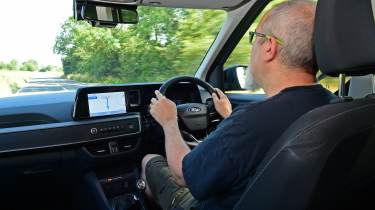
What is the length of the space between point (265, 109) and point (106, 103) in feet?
5.71

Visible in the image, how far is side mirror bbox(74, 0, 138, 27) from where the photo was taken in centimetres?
311

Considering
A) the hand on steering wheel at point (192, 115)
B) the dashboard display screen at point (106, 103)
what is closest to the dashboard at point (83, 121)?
the dashboard display screen at point (106, 103)

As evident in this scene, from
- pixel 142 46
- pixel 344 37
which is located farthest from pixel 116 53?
pixel 344 37

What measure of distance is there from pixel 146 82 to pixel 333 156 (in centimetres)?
239

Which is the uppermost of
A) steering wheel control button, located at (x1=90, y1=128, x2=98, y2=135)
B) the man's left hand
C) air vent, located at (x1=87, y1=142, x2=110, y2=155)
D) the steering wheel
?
the man's left hand

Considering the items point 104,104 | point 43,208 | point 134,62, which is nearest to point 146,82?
point 134,62

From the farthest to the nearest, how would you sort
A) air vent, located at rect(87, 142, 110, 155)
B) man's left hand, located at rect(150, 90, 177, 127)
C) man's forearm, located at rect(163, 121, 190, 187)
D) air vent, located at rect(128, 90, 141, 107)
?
air vent, located at rect(128, 90, 141, 107) → air vent, located at rect(87, 142, 110, 155) → man's left hand, located at rect(150, 90, 177, 127) → man's forearm, located at rect(163, 121, 190, 187)

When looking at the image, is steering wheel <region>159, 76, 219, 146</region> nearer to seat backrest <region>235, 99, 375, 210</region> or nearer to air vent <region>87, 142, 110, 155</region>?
air vent <region>87, 142, 110, 155</region>

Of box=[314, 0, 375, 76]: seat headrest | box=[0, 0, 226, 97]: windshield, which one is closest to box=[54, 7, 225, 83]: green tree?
box=[0, 0, 226, 97]: windshield

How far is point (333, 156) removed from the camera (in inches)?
59.7

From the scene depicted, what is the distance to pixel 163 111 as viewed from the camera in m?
2.64

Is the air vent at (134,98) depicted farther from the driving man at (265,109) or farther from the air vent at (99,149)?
the driving man at (265,109)

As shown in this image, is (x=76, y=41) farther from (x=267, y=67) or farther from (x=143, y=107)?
(x=267, y=67)

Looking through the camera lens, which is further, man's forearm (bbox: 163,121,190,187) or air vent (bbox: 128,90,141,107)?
air vent (bbox: 128,90,141,107)
